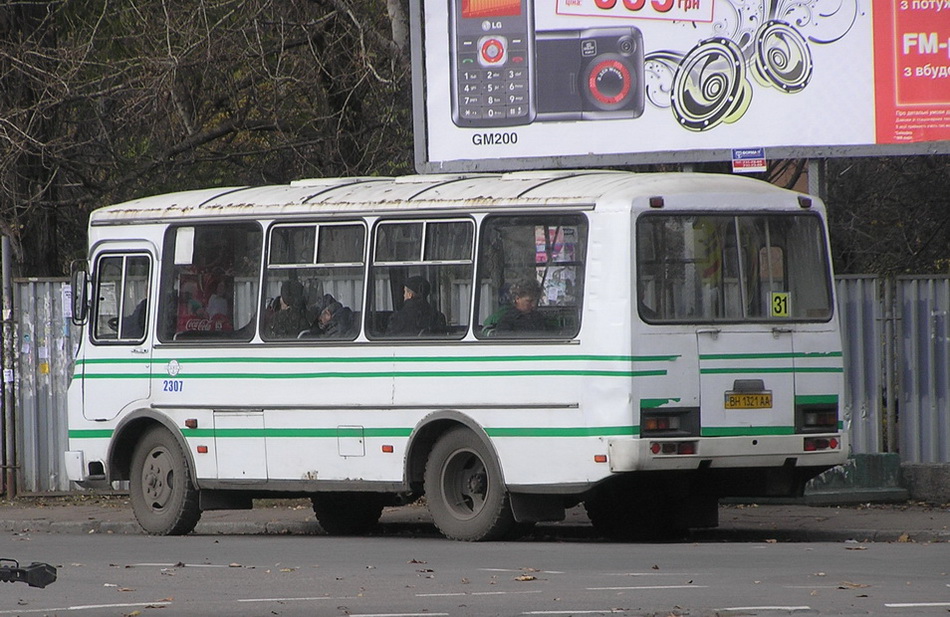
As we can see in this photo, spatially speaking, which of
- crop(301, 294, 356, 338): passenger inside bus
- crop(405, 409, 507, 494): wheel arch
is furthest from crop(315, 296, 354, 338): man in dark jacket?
crop(405, 409, 507, 494): wheel arch

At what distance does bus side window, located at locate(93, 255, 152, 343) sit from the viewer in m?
16.7

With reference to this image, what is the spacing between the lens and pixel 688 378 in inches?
547

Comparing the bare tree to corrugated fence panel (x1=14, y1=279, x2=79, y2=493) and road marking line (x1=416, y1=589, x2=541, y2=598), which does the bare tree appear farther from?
road marking line (x1=416, y1=589, x2=541, y2=598)

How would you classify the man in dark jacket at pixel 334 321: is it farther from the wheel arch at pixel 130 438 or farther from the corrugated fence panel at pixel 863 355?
the corrugated fence panel at pixel 863 355

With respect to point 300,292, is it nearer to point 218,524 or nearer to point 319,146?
point 218,524

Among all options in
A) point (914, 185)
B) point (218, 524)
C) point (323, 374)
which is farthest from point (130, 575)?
point (914, 185)

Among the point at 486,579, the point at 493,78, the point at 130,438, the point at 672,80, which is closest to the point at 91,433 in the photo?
the point at 130,438

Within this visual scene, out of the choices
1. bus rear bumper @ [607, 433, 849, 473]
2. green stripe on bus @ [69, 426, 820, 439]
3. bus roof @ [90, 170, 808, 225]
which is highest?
bus roof @ [90, 170, 808, 225]

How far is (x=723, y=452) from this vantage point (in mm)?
13938

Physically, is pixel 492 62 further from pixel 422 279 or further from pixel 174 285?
pixel 422 279

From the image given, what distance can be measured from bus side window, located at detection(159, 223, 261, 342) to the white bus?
0.06 feet

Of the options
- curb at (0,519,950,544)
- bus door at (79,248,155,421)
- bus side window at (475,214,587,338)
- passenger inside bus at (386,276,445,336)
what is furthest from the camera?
bus door at (79,248,155,421)

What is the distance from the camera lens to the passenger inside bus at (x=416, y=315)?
48.6 feet

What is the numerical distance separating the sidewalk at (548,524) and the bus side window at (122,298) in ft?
5.95
